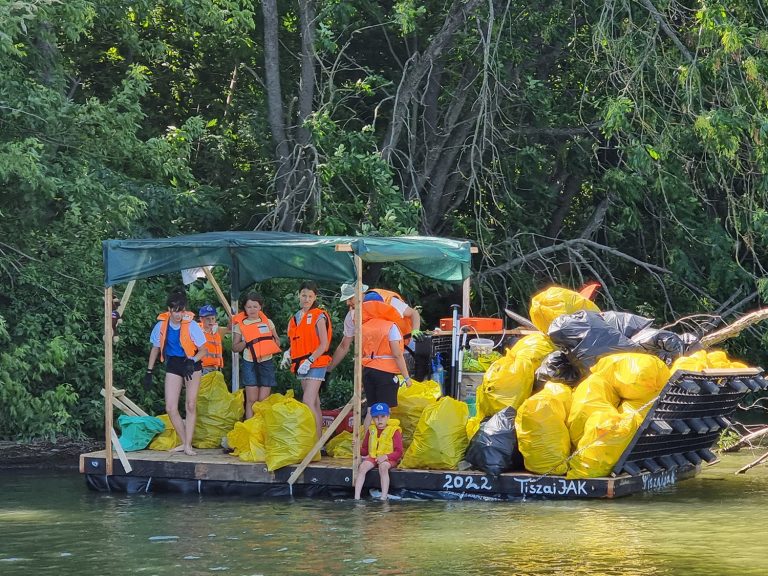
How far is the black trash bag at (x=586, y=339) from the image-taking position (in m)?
12.5

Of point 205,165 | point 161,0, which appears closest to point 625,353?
point 161,0

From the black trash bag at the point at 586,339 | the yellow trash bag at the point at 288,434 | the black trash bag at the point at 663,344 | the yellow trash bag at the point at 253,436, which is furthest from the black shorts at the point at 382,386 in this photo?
the black trash bag at the point at 663,344

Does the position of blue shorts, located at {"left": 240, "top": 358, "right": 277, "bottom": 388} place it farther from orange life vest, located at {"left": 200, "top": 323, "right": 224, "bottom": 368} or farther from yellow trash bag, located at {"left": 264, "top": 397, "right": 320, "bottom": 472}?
yellow trash bag, located at {"left": 264, "top": 397, "right": 320, "bottom": 472}

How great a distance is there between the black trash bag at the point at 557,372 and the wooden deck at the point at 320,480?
1020 mm

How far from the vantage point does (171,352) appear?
13.1 metres

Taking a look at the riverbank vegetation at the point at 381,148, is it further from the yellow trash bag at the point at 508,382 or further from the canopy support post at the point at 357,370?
the yellow trash bag at the point at 508,382

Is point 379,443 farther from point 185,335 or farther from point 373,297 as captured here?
point 185,335

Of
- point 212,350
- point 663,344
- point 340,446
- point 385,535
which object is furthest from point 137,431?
point 663,344

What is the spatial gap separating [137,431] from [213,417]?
2.45 ft

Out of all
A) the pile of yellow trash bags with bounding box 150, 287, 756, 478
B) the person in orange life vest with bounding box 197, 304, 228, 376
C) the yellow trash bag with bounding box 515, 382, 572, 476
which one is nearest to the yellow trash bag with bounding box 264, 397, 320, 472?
the pile of yellow trash bags with bounding box 150, 287, 756, 478

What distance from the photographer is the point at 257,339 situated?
13.9 m

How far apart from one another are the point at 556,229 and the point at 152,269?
974 centimetres

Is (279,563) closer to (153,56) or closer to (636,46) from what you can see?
(636,46)

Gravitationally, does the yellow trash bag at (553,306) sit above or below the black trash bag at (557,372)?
above
